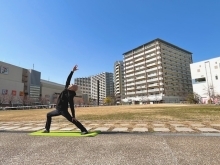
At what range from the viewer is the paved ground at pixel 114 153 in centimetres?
301

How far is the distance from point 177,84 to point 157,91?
13.9 metres

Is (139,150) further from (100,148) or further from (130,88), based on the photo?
(130,88)

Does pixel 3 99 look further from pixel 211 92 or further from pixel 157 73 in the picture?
pixel 211 92

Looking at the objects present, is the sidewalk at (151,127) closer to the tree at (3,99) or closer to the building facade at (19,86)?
the tree at (3,99)

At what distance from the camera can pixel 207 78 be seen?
7525 cm

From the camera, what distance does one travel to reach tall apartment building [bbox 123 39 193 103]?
319 ft

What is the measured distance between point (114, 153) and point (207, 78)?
83.1 metres

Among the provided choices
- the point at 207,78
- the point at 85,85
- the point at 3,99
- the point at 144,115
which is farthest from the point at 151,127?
the point at 85,85

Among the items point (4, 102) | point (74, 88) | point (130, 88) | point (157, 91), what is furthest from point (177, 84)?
point (74, 88)

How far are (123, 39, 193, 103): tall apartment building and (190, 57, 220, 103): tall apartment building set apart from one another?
725 inches

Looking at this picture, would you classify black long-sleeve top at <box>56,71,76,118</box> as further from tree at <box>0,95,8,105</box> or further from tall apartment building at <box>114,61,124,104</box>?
tall apartment building at <box>114,61,124,104</box>

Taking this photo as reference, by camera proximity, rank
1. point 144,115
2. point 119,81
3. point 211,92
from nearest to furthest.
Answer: point 144,115
point 211,92
point 119,81

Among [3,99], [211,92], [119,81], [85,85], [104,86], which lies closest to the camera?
[211,92]

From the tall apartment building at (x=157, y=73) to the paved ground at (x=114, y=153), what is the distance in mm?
92684
